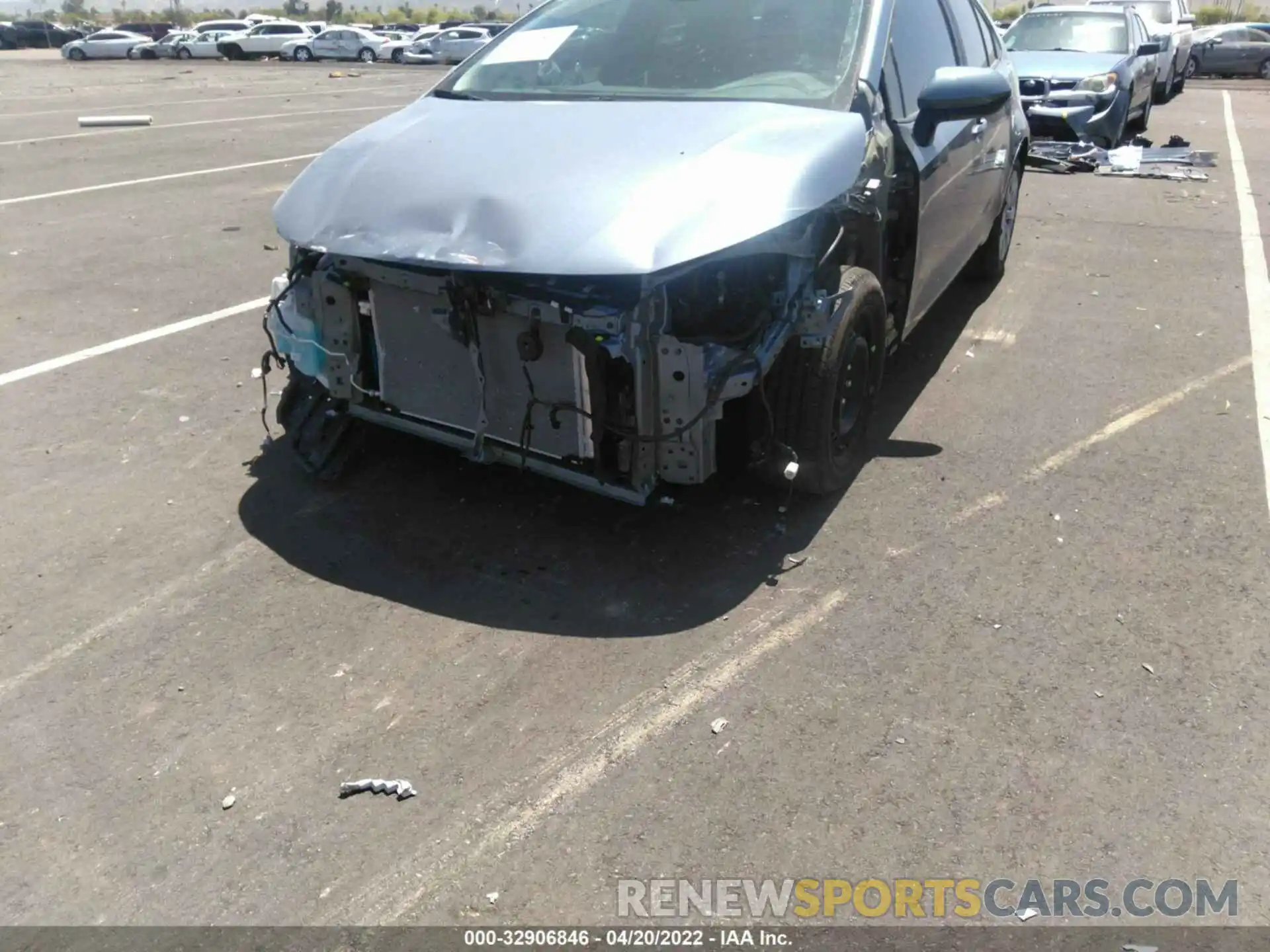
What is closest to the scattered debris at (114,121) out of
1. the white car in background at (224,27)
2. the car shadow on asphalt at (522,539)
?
the car shadow on asphalt at (522,539)

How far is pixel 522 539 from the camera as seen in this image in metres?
3.86

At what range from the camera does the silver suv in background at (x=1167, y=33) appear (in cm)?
1691

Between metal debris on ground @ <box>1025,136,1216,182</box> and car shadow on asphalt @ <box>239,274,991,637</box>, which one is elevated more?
metal debris on ground @ <box>1025,136,1216,182</box>

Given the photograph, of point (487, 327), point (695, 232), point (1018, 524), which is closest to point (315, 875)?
point (487, 327)

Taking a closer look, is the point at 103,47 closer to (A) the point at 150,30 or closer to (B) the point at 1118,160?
(A) the point at 150,30

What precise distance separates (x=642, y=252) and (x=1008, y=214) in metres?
4.75

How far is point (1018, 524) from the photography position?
397 cm

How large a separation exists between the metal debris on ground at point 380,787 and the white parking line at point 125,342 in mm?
3611

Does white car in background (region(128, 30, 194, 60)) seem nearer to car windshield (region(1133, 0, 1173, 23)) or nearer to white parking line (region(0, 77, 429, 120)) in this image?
white parking line (region(0, 77, 429, 120))

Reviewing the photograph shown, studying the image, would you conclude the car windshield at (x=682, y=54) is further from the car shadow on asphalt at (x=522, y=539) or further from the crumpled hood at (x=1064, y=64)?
the crumpled hood at (x=1064, y=64)

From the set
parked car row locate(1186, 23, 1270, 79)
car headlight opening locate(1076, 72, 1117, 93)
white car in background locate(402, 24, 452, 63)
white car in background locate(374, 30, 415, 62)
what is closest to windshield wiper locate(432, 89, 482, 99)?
car headlight opening locate(1076, 72, 1117, 93)

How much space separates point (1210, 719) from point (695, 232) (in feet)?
6.54

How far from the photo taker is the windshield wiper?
15.2 ft

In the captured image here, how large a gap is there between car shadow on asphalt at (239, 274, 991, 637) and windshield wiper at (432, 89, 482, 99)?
1489 millimetres
